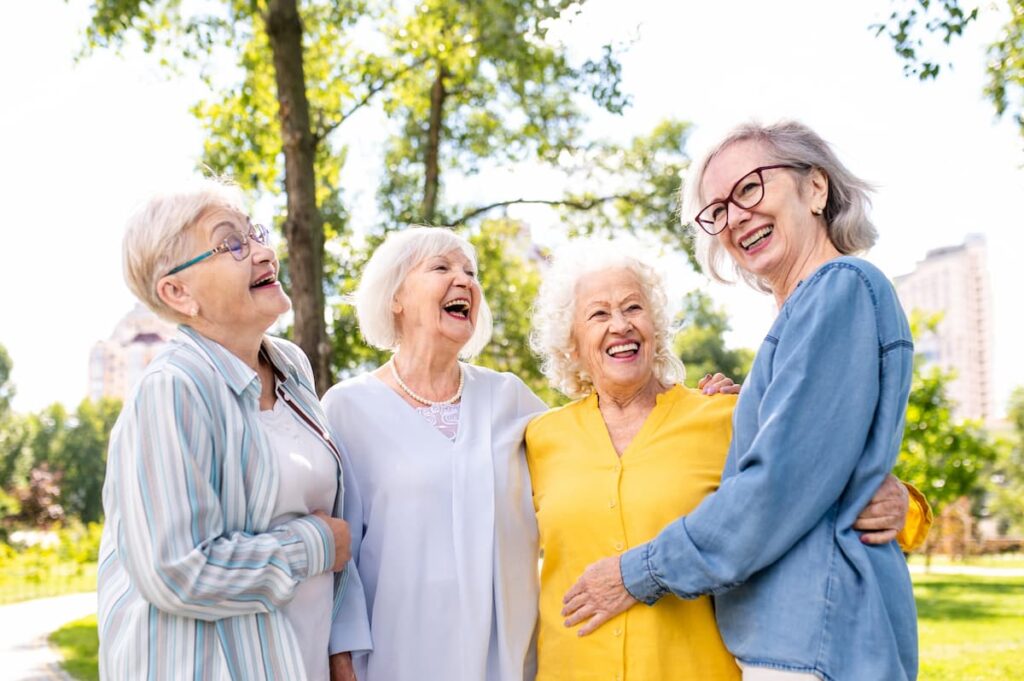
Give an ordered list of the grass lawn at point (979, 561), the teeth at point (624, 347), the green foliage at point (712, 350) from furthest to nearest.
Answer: the green foliage at point (712, 350) → the grass lawn at point (979, 561) → the teeth at point (624, 347)

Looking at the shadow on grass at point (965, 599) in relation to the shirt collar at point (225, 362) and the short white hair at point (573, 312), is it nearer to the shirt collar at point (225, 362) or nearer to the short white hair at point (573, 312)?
the short white hair at point (573, 312)

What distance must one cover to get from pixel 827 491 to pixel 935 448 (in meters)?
18.7

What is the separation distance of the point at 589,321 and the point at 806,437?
3.84 feet

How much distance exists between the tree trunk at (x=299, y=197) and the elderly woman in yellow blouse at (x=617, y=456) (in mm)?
4784

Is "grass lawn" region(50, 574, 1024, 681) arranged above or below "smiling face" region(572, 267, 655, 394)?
below

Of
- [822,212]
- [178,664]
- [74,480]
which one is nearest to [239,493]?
[178,664]

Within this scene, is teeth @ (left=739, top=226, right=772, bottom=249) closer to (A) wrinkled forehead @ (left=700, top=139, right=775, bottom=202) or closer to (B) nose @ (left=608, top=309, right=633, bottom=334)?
(A) wrinkled forehead @ (left=700, top=139, right=775, bottom=202)

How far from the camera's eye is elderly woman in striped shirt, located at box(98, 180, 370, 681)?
2.29 meters

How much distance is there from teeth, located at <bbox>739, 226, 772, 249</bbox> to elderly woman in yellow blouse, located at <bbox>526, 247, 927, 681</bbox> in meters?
0.66

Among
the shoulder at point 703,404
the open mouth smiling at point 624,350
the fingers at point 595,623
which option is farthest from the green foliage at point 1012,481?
the fingers at point 595,623

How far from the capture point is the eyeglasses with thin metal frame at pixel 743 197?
7.98ft

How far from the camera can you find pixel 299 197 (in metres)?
8.02

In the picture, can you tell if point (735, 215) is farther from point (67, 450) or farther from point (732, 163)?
point (67, 450)

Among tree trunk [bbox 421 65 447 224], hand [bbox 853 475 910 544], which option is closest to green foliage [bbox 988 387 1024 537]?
tree trunk [bbox 421 65 447 224]
